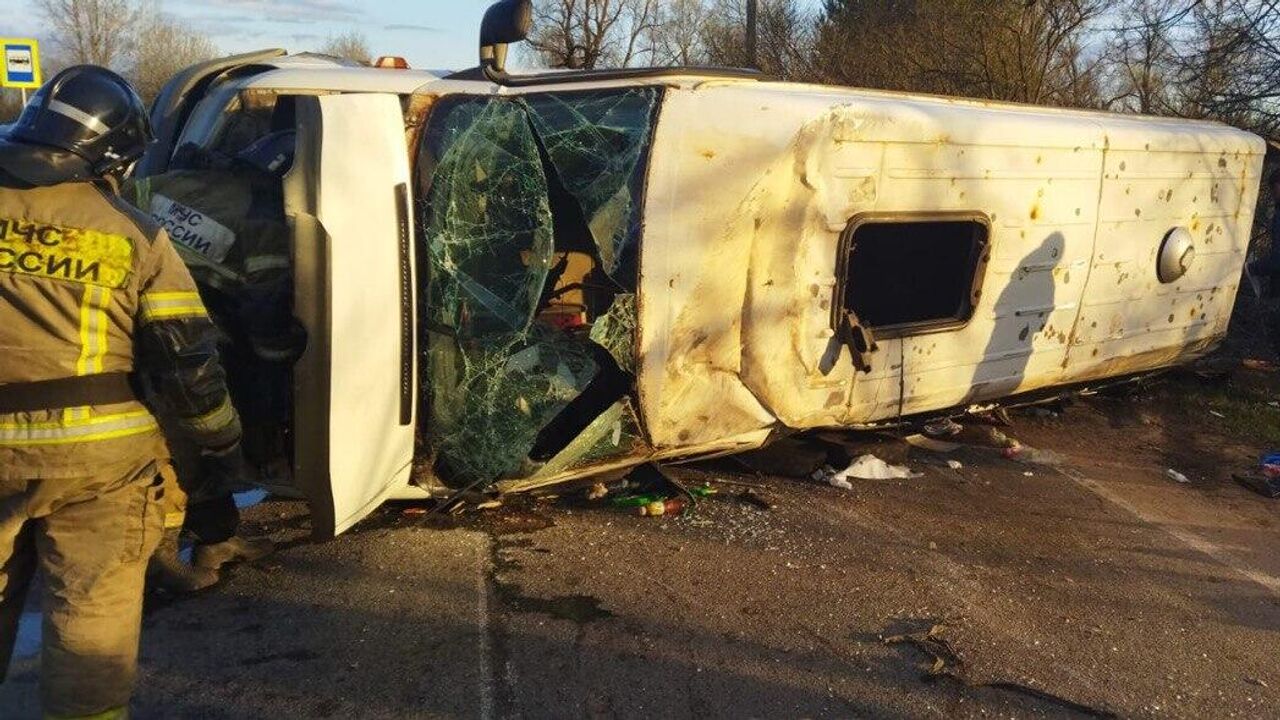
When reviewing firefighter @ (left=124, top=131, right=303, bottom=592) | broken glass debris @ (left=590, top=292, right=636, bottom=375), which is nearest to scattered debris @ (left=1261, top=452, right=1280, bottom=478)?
broken glass debris @ (left=590, top=292, right=636, bottom=375)

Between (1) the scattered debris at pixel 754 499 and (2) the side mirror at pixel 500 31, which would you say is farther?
(1) the scattered debris at pixel 754 499

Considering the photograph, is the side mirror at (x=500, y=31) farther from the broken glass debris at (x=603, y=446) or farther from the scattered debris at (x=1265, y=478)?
the scattered debris at (x=1265, y=478)

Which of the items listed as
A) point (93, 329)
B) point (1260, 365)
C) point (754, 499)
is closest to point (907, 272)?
point (754, 499)

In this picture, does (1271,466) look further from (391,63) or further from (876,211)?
(391,63)

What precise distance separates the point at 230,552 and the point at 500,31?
89.5 inches

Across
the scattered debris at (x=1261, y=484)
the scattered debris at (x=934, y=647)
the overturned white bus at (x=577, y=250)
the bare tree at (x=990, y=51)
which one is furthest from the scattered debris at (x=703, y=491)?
the bare tree at (x=990, y=51)

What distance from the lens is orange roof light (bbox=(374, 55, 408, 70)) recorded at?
4.55m

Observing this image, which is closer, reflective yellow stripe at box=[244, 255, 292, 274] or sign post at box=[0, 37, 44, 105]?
reflective yellow stripe at box=[244, 255, 292, 274]

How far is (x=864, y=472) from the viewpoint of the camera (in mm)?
5062

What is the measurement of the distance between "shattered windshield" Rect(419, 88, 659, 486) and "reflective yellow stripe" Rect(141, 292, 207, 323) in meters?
1.33

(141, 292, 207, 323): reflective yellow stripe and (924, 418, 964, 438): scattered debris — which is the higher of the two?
(141, 292, 207, 323): reflective yellow stripe

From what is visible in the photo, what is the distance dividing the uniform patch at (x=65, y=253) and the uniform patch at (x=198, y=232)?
1.18 meters

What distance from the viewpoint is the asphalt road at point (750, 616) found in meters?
3.11

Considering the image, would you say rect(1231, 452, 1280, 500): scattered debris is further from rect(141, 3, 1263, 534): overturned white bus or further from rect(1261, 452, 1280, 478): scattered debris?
rect(141, 3, 1263, 534): overturned white bus
